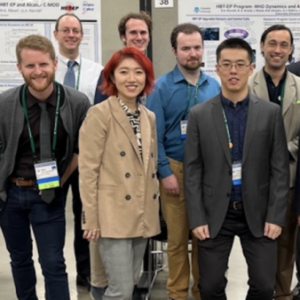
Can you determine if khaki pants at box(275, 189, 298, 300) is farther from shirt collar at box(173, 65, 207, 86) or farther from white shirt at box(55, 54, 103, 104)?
white shirt at box(55, 54, 103, 104)

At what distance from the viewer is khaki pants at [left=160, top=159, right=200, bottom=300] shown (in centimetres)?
288

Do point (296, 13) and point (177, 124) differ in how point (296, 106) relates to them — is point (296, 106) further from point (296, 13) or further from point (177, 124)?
point (296, 13)

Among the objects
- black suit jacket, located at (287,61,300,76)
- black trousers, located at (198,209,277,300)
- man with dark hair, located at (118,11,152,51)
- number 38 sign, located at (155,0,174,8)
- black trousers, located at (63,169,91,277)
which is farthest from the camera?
number 38 sign, located at (155,0,174,8)

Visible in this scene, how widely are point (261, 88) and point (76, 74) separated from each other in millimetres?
1247

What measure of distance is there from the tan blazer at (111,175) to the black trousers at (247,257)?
0.39m

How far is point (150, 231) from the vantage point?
2406 mm

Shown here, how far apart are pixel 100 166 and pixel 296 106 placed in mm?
1180

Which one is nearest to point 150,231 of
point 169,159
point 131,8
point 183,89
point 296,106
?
point 169,159

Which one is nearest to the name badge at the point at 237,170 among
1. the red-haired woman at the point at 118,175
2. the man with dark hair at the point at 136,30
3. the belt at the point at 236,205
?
the belt at the point at 236,205

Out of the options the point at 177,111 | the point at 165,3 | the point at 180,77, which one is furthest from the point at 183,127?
the point at 165,3

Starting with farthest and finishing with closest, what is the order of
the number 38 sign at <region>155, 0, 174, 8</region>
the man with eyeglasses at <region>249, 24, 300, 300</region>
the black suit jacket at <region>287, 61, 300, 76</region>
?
the number 38 sign at <region>155, 0, 174, 8</region>
the black suit jacket at <region>287, 61, 300, 76</region>
the man with eyeglasses at <region>249, 24, 300, 300</region>

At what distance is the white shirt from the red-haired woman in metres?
0.88

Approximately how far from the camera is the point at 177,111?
2.83m

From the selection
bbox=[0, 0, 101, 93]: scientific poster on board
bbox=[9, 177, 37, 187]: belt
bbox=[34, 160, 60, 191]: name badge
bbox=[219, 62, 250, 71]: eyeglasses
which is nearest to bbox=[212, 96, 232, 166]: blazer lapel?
bbox=[219, 62, 250, 71]: eyeglasses
